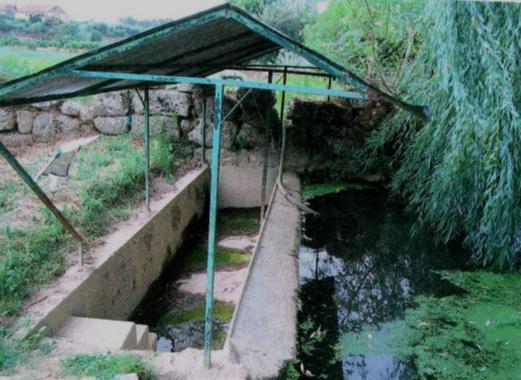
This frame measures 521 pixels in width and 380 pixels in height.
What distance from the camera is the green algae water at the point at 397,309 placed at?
12.5ft

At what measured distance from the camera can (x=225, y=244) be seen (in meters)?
6.78

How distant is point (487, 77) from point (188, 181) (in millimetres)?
4274

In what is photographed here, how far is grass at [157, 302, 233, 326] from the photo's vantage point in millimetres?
4758

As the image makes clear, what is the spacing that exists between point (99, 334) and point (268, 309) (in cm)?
131

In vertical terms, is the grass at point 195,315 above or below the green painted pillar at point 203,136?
below

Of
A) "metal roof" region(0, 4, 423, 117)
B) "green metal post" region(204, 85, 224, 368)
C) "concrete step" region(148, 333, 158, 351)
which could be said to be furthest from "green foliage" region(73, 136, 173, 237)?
"green metal post" region(204, 85, 224, 368)

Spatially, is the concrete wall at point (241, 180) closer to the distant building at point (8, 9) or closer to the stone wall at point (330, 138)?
the stone wall at point (330, 138)

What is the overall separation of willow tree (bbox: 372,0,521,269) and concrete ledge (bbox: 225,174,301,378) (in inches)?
77.4

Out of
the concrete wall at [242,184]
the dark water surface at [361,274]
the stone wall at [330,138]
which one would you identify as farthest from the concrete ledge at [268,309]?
the stone wall at [330,138]

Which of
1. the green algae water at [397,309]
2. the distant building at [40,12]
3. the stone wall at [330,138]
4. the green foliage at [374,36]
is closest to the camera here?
the green algae water at [397,309]

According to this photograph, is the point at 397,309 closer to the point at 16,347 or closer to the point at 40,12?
the point at 16,347

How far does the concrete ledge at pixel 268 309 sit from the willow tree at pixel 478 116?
6.45ft

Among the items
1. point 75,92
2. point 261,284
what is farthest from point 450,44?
point 75,92

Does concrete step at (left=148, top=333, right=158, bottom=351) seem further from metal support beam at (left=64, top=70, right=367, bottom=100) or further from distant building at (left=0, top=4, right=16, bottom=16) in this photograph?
distant building at (left=0, top=4, right=16, bottom=16)
